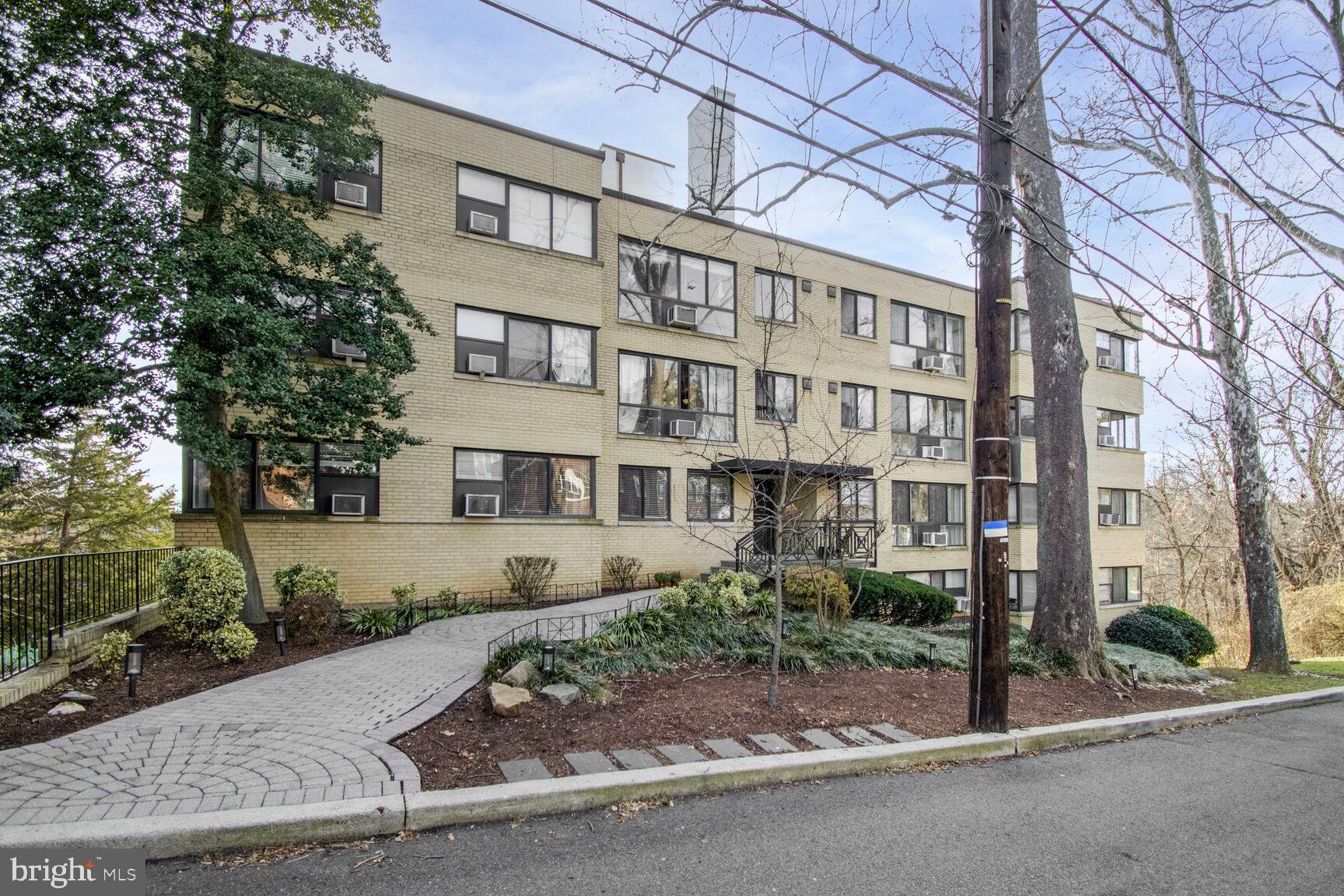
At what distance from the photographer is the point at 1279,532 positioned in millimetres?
24406

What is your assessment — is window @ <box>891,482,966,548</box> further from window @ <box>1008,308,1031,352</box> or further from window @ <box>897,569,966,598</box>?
window @ <box>1008,308,1031,352</box>

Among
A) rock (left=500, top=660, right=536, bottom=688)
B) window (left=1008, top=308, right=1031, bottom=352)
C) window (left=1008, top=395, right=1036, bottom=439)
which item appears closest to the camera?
rock (left=500, top=660, right=536, bottom=688)

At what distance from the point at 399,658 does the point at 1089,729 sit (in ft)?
25.0

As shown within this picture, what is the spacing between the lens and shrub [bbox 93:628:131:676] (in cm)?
753

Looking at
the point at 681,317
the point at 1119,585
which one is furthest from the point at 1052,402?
the point at 1119,585

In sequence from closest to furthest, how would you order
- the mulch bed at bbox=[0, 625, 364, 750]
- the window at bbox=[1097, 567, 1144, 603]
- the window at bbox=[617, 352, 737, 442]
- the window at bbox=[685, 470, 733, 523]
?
the mulch bed at bbox=[0, 625, 364, 750] < the window at bbox=[617, 352, 737, 442] < the window at bbox=[685, 470, 733, 523] < the window at bbox=[1097, 567, 1144, 603]

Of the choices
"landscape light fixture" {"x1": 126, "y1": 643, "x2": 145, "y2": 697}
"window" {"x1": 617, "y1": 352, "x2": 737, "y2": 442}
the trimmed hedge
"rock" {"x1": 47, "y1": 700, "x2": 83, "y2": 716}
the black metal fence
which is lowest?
the trimmed hedge

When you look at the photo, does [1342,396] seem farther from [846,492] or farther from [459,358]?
[459,358]

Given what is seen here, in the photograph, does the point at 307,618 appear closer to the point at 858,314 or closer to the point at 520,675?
the point at 520,675

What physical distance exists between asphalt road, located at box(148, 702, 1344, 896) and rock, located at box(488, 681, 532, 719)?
1.91m

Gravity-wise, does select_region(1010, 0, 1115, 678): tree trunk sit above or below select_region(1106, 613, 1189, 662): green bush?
above

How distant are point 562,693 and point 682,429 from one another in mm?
11182

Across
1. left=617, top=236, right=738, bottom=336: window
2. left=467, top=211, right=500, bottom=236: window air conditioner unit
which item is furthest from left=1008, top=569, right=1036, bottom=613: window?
left=467, top=211, right=500, bottom=236: window air conditioner unit

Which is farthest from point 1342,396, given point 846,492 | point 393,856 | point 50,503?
point 50,503
